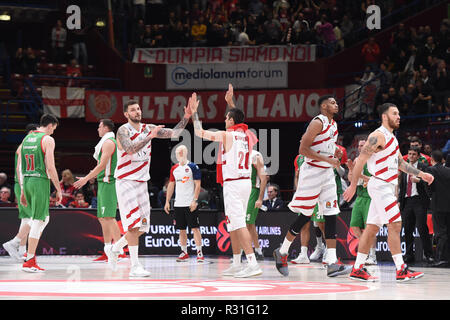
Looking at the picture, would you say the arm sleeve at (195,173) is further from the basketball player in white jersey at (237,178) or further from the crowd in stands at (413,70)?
the crowd in stands at (413,70)

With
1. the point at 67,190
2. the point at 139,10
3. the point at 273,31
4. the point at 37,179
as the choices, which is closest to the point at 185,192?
the point at 37,179

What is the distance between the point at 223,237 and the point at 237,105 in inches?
298

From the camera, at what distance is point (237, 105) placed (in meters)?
22.2

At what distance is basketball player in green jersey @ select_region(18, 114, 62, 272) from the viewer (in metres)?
10.5

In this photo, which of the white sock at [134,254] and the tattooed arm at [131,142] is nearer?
the tattooed arm at [131,142]

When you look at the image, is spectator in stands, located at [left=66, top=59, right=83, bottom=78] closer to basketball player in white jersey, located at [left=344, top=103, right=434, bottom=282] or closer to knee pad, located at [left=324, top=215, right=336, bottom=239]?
knee pad, located at [left=324, top=215, right=336, bottom=239]

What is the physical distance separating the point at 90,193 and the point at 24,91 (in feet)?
22.9

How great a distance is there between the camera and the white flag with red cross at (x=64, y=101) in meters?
21.7

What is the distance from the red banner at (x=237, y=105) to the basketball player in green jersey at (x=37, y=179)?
11264 mm

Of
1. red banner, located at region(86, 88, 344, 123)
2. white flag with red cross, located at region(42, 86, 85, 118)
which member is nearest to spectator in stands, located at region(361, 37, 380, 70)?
red banner, located at region(86, 88, 344, 123)

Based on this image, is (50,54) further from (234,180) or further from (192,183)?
(234,180)

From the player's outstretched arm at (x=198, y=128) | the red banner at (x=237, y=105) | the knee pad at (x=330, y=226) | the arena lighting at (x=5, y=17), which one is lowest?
the knee pad at (x=330, y=226)

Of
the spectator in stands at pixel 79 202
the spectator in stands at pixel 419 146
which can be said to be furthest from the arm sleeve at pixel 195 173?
the spectator in stands at pixel 419 146

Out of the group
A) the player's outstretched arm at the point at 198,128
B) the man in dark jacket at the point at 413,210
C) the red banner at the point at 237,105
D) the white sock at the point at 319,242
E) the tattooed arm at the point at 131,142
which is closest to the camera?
the player's outstretched arm at the point at 198,128
